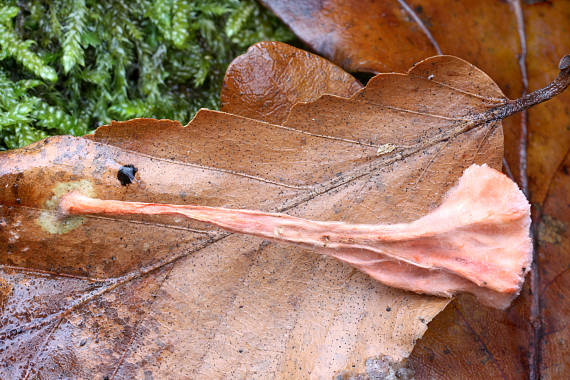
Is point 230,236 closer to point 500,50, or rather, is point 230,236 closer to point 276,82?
point 276,82

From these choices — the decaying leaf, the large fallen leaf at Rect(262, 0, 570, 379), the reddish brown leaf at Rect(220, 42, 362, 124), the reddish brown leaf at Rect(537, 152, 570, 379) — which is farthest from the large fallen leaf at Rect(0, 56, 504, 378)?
the reddish brown leaf at Rect(537, 152, 570, 379)

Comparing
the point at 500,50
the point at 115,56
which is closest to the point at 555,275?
the point at 500,50

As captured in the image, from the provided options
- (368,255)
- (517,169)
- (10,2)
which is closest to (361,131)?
(368,255)

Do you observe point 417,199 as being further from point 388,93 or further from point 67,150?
point 67,150

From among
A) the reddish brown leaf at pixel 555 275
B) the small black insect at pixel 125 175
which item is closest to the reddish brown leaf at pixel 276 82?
the small black insect at pixel 125 175

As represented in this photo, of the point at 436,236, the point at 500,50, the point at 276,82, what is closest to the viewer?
the point at 436,236

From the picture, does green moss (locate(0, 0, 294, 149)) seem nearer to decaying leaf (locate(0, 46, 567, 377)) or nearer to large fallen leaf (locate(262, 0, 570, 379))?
large fallen leaf (locate(262, 0, 570, 379))
